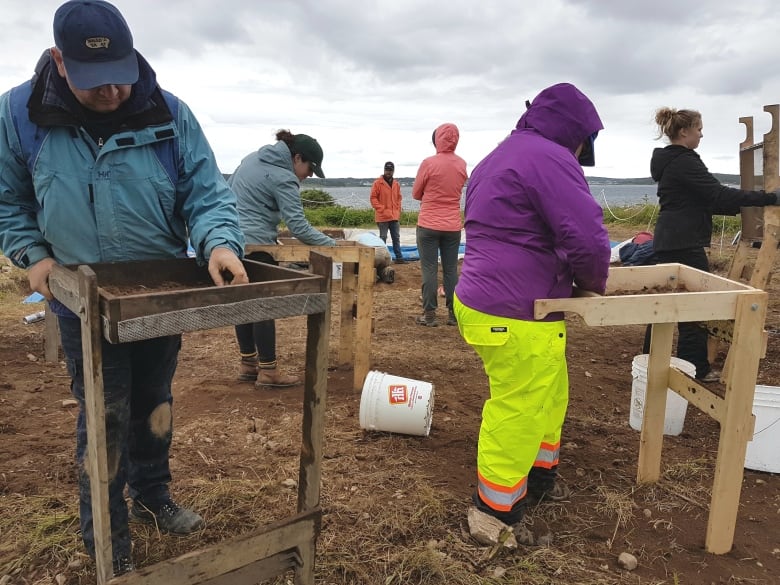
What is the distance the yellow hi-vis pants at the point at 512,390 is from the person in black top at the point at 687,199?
2329mm

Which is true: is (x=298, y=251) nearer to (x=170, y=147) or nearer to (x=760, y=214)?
(x=170, y=147)

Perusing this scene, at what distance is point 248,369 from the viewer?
470cm

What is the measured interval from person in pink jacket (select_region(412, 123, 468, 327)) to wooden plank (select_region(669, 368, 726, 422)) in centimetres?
354

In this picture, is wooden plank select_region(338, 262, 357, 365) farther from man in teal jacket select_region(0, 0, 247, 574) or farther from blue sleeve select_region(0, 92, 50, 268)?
blue sleeve select_region(0, 92, 50, 268)

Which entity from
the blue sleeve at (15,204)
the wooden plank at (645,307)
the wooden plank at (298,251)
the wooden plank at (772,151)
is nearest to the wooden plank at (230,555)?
the blue sleeve at (15,204)

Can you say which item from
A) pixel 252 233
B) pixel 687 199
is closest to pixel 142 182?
pixel 252 233

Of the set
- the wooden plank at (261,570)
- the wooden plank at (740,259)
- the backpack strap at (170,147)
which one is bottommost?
the wooden plank at (261,570)

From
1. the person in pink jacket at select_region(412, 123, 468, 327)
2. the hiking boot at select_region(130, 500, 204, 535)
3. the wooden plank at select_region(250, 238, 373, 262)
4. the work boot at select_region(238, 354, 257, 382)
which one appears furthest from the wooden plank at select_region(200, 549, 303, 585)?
the person in pink jacket at select_region(412, 123, 468, 327)

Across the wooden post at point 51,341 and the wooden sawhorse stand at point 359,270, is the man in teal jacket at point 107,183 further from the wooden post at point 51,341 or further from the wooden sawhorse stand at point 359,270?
the wooden post at point 51,341

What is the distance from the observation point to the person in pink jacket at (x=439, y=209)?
6.38m

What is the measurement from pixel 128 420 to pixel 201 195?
838 millimetres

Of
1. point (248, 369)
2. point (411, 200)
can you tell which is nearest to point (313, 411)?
point (248, 369)

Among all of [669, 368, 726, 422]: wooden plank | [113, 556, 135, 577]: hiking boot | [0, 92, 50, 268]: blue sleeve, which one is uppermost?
[0, 92, 50, 268]: blue sleeve

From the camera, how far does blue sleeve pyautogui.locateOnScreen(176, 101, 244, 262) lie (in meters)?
2.18
